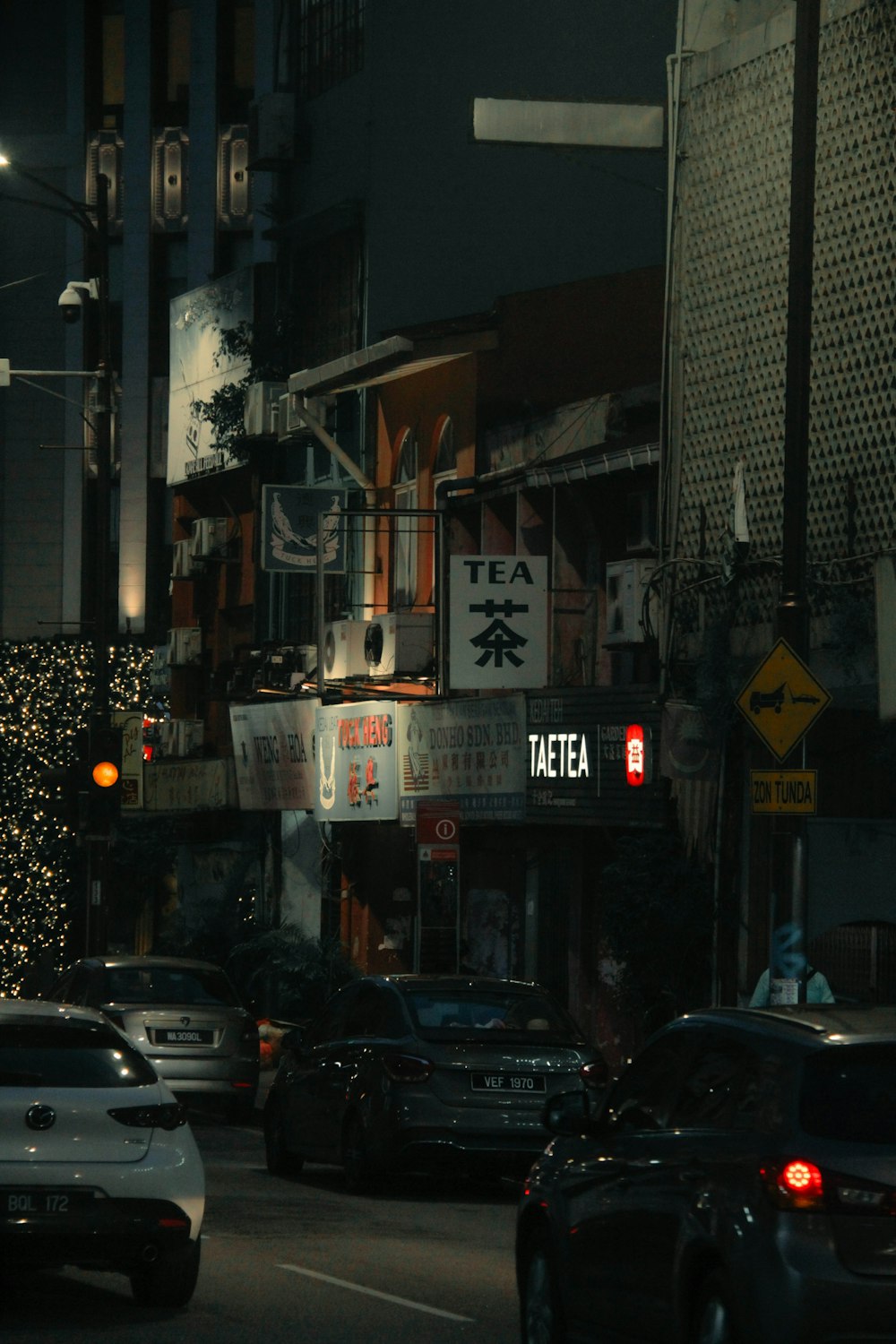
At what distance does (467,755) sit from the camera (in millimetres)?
28422

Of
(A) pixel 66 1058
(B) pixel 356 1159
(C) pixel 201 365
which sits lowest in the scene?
(B) pixel 356 1159

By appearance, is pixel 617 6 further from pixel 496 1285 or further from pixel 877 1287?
pixel 877 1287

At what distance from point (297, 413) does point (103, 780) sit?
605 cm

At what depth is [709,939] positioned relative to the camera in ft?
76.4

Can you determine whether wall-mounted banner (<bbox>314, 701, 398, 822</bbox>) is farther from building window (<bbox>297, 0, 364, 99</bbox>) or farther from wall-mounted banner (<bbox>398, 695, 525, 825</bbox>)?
building window (<bbox>297, 0, 364, 99</bbox>)

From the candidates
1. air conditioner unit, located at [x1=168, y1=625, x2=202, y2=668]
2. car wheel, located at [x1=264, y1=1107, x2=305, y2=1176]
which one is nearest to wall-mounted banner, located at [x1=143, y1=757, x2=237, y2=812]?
air conditioner unit, located at [x1=168, y1=625, x2=202, y2=668]

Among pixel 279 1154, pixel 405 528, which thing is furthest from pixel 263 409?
pixel 279 1154

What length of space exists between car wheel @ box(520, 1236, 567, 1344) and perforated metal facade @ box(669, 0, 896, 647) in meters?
11.7

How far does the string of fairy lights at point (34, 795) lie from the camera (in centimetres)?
4625

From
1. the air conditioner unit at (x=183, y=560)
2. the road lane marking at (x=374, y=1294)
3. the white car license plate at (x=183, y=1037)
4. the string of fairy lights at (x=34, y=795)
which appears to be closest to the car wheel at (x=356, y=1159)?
the road lane marking at (x=374, y=1294)

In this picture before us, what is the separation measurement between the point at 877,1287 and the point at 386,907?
2673 centimetres

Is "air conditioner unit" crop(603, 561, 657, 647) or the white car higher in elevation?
"air conditioner unit" crop(603, 561, 657, 647)

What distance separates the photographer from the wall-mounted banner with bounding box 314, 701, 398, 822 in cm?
3094

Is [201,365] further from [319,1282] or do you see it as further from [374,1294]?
[374,1294]
